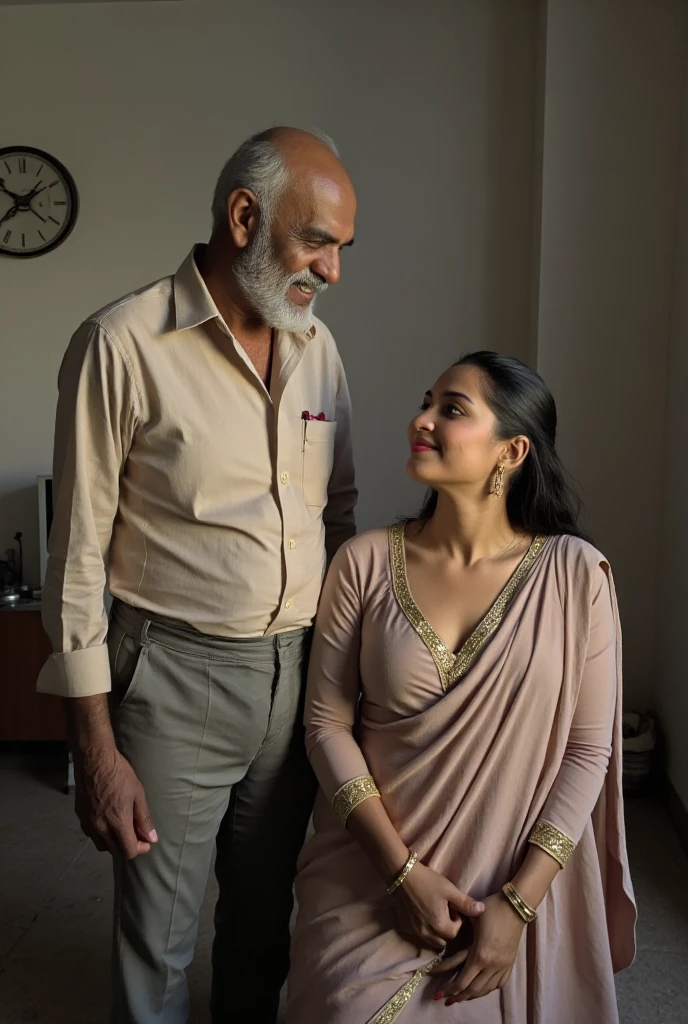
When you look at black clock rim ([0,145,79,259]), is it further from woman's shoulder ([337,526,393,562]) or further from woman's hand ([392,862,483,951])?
woman's hand ([392,862,483,951])

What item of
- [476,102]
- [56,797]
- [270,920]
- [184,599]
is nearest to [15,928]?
[56,797]

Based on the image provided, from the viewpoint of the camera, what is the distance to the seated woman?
132cm

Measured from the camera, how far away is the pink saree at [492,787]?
1.34 m

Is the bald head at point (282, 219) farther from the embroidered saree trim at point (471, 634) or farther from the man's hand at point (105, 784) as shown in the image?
the man's hand at point (105, 784)

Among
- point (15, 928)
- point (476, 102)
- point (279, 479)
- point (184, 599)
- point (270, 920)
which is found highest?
point (476, 102)

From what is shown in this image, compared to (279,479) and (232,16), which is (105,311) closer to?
(279,479)

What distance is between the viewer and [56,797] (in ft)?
10.4

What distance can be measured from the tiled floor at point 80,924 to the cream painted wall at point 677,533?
12.1 inches

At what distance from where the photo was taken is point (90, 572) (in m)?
1.39

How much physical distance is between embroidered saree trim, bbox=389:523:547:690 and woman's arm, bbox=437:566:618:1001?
13 centimetres

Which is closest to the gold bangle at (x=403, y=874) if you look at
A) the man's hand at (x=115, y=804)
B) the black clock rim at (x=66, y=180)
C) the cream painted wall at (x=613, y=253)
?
the man's hand at (x=115, y=804)

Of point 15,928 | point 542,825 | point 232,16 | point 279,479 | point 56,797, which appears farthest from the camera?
point 232,16

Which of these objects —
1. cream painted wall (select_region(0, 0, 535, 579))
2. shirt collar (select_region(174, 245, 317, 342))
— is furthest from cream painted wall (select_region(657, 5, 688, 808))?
shirt collar (select_region(174, 245, 317, 342))

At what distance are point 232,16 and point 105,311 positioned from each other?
2583 millimetres
